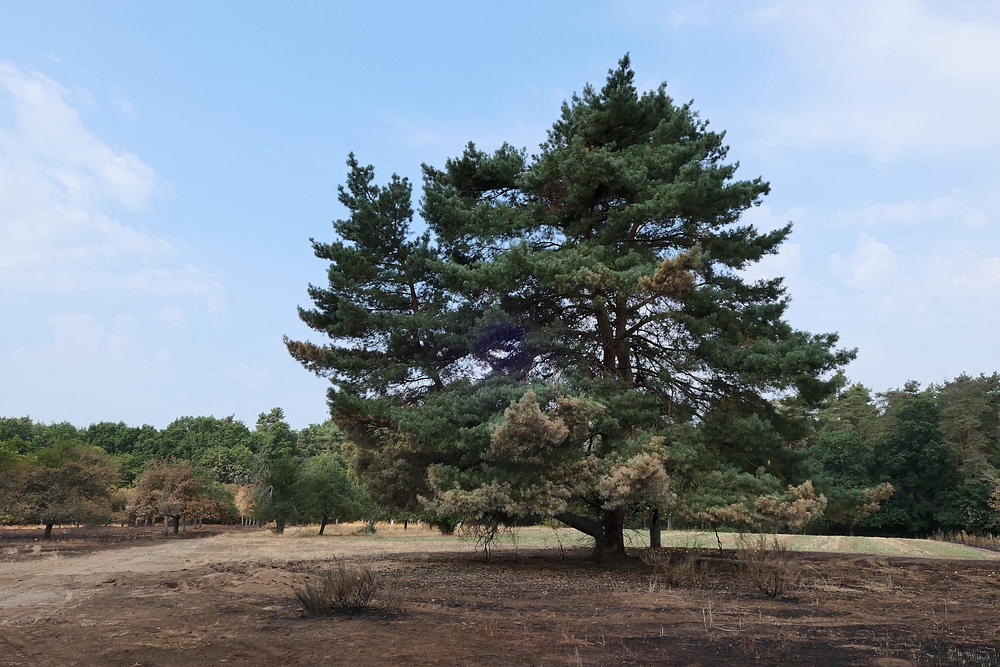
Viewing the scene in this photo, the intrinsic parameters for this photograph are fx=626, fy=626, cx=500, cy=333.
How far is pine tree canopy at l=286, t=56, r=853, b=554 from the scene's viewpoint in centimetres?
1427

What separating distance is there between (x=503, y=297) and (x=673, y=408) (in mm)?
5547

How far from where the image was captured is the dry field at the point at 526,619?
6520 mm

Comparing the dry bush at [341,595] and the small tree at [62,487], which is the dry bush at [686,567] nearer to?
the dry bush at [341,595]

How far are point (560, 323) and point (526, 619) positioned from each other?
9296mm

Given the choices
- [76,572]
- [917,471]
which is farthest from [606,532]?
[917,471]

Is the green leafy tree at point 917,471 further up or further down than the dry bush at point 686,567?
further up

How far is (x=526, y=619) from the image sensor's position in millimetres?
8766

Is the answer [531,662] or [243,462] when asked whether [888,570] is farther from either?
[243,462]

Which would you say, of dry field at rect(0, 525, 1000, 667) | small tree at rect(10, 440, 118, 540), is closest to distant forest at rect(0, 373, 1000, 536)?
small tree at rect(10, 440, 118, 540)

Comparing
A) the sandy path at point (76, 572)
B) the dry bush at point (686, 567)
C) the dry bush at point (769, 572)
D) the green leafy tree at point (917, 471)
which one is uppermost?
the green leafy tree at point (917, 471)

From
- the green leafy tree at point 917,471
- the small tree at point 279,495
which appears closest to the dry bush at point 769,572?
the small tree at point 279,495

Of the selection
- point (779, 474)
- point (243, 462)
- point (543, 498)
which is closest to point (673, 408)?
point (779, 474)

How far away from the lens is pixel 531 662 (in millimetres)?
6238

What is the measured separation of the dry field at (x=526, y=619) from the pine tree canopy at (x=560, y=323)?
8.15 ft
